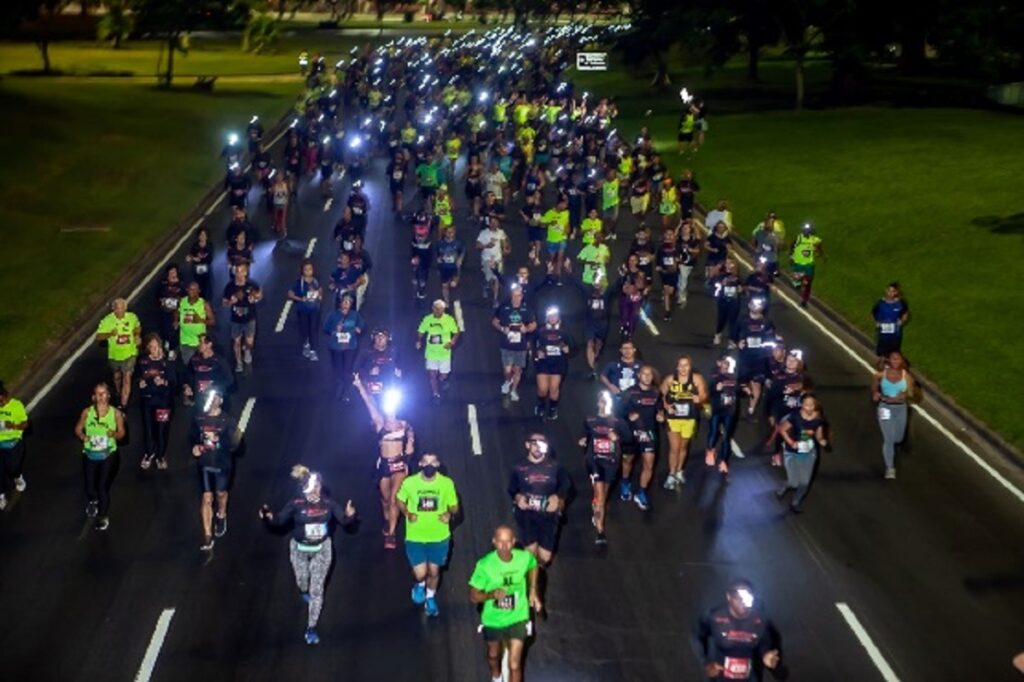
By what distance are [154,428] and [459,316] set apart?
9.36 m

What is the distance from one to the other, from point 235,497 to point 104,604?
3.14 metres

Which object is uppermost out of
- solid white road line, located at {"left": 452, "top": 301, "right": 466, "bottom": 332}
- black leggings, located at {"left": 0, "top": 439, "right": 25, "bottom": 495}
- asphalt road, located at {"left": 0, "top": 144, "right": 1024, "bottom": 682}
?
black leggings, located at {"left": 0, "top": 439, "right": 25, "bottom": 495}

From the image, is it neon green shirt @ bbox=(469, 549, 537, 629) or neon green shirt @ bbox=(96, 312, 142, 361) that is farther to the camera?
neon green shirt @ bbox=(96, 312, 142, 361)

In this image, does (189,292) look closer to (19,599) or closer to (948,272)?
(19,599)

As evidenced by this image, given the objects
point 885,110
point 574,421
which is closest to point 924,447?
point 574,421

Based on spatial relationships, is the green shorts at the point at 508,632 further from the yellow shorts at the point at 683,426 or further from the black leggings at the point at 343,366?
the black leggings at the point at 343,366

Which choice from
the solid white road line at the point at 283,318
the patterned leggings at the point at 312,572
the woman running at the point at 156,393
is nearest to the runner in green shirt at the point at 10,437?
the woman running at the point at 156,393

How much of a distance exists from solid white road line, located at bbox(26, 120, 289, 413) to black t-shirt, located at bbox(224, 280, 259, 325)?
3554mm

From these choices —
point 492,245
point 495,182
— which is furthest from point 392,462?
point 495,182

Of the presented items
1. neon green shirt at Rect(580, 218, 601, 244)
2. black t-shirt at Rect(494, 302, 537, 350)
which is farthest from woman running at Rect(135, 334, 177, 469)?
neon green shirt at Rect(580, 218, 601, 244)

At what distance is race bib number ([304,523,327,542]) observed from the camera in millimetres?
12586

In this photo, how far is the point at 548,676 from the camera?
12.2m

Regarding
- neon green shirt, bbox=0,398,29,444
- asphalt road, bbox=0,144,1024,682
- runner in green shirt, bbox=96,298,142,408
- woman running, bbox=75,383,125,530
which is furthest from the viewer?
runner in green shirt, bbox=96,298,142,408

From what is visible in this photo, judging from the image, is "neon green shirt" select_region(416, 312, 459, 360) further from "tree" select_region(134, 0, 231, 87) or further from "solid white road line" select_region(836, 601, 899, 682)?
"tree" select_region(134, 0, 231, 87)
